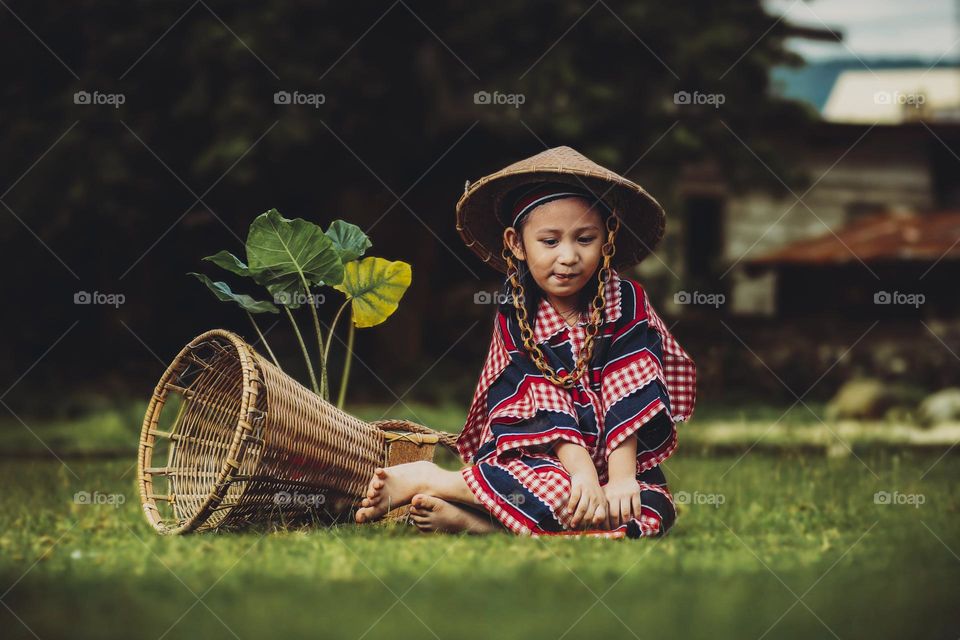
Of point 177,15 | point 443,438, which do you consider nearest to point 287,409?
point 443,438

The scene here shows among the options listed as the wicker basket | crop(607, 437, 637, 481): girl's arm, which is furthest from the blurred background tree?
crop(607, 437, 637, 481): girl's arm

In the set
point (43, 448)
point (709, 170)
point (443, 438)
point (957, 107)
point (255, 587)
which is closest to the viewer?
point (255, 587)

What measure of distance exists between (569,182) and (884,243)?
952 cm

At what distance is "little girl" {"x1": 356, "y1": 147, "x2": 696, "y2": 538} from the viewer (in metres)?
3.23

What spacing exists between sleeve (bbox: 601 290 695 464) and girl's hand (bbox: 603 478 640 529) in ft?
0.37

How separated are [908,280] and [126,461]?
9097 mm

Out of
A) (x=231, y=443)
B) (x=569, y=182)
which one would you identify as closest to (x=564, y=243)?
(x=569, y=182)

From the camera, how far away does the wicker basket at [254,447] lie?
3100 millimetres

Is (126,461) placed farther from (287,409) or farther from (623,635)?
(623,635)

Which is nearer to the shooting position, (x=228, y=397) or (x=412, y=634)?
(x=412, y=634)

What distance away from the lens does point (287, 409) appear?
10.4ft

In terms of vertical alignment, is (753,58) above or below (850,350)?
above

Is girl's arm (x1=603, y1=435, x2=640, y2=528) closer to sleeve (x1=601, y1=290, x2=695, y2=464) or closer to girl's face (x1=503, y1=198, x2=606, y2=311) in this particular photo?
sleeve (x1=601, y1=290, x2=695, y2=464)

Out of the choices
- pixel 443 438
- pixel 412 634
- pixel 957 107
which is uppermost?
pixel 957 107
